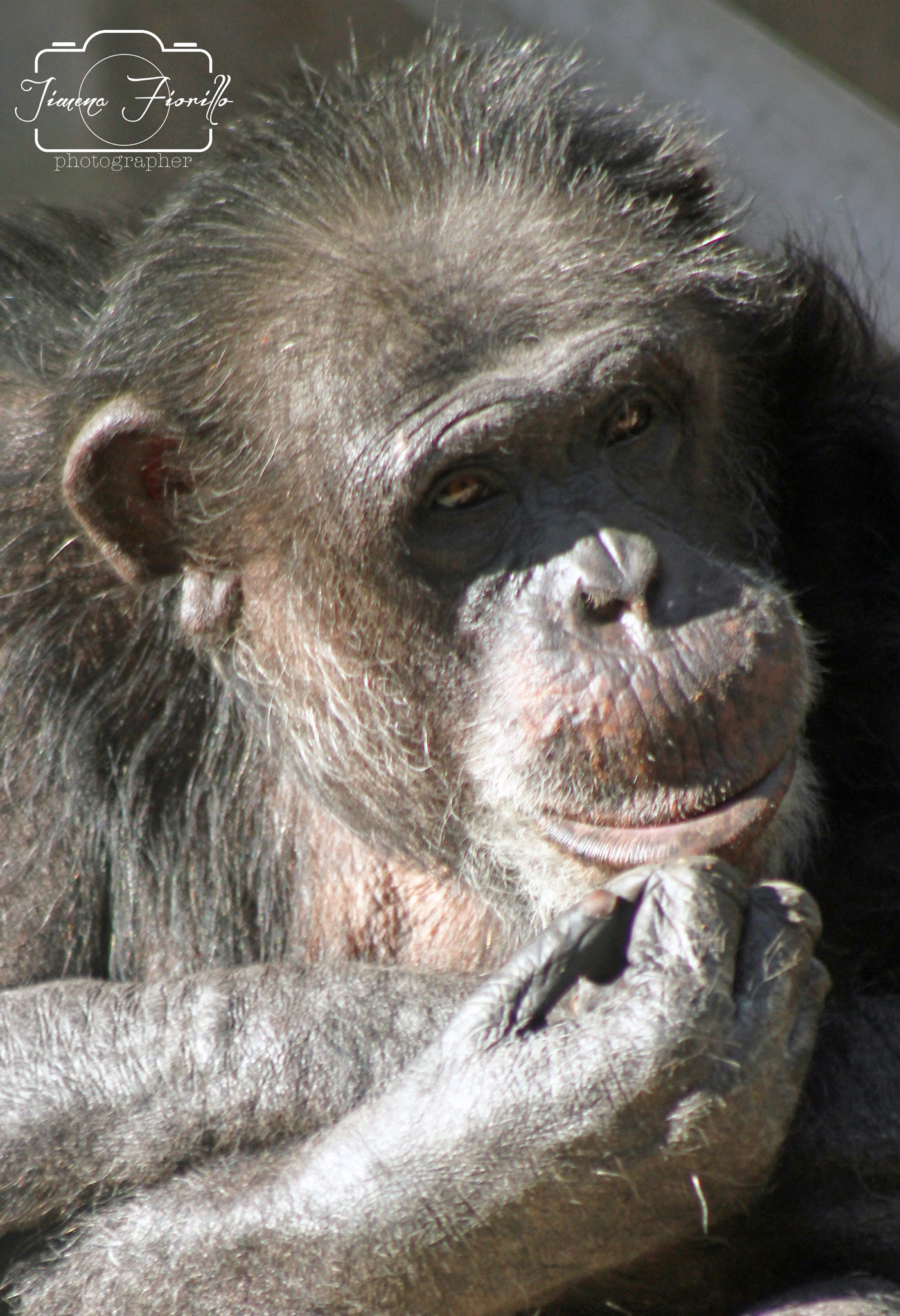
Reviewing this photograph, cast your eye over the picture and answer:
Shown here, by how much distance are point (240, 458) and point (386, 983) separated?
105cm

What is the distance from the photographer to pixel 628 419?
112 inches

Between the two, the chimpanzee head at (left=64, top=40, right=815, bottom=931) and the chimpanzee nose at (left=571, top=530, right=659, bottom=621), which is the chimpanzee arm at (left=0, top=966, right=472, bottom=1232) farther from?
the chimpanzee nose at (left=571, top=530, right=659, bottom=621)

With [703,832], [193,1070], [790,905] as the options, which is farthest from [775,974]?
[193,1070]

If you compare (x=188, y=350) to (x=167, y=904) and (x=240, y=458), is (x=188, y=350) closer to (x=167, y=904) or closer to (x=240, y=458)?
(x=240, y=458)

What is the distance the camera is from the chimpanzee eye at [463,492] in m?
2.76

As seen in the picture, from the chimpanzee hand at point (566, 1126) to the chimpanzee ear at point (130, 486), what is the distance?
4.03ft

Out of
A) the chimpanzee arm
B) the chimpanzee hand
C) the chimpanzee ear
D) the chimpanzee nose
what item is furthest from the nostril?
the chimpanzee ear

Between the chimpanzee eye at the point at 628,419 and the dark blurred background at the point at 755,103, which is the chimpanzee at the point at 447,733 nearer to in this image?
the chimpanzee eye at the point at 628,419

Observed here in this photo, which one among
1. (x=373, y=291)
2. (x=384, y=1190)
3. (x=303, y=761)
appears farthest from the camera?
(x=303, y=761)

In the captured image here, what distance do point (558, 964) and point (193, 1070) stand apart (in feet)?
2.36

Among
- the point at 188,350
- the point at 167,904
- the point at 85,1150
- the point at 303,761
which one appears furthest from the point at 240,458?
the point at 85,1150

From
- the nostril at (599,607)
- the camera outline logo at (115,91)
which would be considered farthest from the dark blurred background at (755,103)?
the nostril at (599,607)

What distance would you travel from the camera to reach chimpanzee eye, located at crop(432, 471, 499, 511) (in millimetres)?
2764

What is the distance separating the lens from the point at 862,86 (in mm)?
6887
